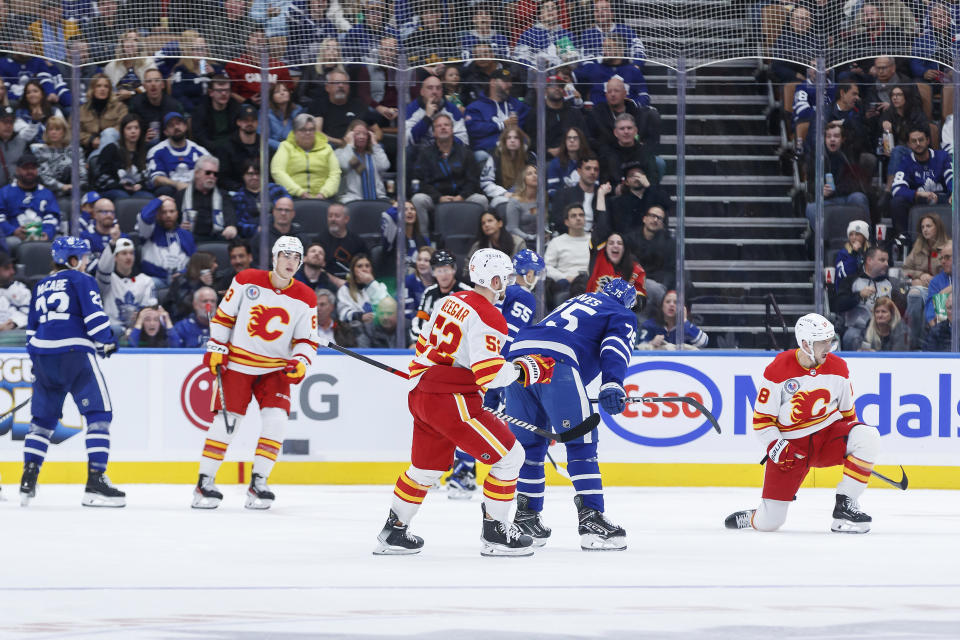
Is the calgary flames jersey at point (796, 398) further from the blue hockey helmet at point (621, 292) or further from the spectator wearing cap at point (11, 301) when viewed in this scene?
the spectator wearing cap at point (11, 301)

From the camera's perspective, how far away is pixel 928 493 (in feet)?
28.4

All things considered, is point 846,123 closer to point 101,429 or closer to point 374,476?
point 374,476

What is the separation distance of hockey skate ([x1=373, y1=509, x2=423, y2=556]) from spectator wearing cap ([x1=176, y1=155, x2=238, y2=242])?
4526 millimetres

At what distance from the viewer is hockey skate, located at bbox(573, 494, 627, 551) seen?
18.9 feet

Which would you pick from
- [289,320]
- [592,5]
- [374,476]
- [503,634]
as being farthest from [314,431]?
[503,634]

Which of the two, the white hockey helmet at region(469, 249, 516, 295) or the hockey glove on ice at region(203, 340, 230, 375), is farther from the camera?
the hockey glove on ice at region(203, 340, 230, 375)

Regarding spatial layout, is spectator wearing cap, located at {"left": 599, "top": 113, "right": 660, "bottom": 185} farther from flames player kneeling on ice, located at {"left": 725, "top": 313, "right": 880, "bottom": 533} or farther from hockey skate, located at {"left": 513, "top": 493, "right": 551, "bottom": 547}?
hockey skate, located at {"left": 513, "top": 493, "right": 551, "bottom": 547}

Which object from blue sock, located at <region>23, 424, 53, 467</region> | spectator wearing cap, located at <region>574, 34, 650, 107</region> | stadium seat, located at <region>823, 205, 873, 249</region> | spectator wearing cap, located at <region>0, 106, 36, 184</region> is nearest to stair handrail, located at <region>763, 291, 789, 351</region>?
stadium seat, located at <region>823, 205, 873, 249</region>

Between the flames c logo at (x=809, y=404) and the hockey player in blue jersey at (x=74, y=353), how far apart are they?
3443 mm

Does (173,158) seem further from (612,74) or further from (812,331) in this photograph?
(812,331)

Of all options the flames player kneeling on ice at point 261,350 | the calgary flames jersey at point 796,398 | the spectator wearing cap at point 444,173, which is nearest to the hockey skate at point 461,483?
the flames player kneeling on ice at point 261,350

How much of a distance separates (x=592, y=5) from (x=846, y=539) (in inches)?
193

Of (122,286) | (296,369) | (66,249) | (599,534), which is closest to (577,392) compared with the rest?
(599,534)

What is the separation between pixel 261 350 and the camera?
757 cm
